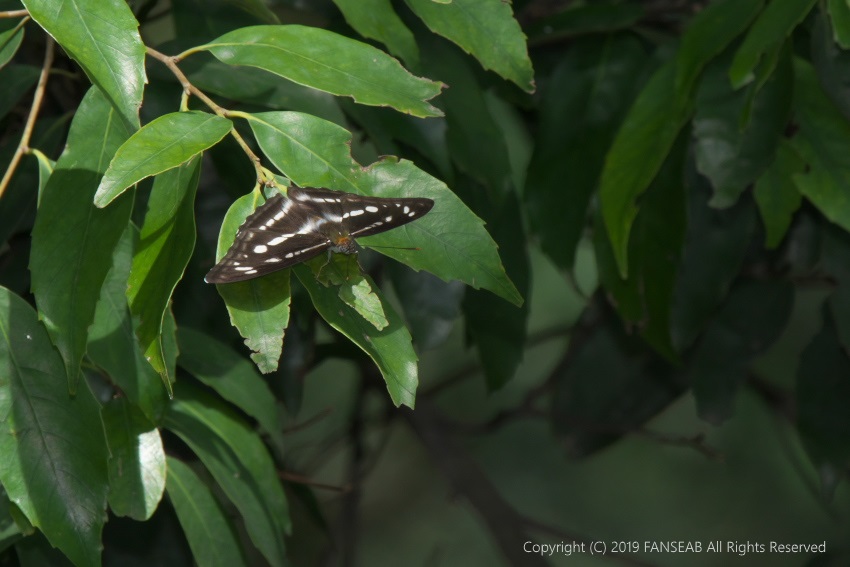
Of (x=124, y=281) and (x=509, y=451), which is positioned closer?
(x=124, y=281)

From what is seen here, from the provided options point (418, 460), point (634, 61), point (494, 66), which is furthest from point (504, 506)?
point (418, 460)

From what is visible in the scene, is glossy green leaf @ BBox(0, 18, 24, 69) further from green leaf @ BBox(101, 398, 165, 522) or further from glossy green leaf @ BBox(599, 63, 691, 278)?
glossy green leaf @ BBox(599, 63, 691, 278)

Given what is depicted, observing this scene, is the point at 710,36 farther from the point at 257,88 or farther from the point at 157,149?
the point at 157,149

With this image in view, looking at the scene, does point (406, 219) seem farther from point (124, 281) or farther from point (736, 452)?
point (736, 452)

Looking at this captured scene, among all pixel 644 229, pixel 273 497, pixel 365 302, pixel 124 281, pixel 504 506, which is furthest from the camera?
pixel 504 506

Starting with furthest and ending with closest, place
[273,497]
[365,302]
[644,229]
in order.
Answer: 1. [644,229]
2. [273,497]
3. [365,302]

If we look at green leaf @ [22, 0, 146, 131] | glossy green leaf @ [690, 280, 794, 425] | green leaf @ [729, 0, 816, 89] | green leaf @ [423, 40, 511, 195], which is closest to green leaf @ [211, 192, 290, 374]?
green leaf @ [22, 0, 146, 131]
